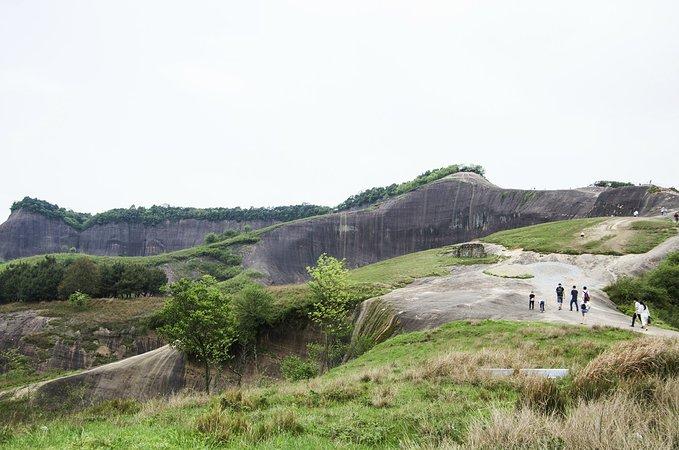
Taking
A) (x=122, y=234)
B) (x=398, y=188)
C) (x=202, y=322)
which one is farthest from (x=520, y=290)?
(x=122, y=234)

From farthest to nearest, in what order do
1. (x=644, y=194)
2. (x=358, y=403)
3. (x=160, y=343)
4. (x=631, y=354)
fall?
(x=644, y=194)
(x=160, y=343)
(x=358, y=403)
(x=631, y=354)

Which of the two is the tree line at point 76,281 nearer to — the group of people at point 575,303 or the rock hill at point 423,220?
the rock hill at point 423,220

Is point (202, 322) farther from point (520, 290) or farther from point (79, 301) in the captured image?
point (79, 301)

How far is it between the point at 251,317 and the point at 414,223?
70388mm

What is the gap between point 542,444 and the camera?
219 inches

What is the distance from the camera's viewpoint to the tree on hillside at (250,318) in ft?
139

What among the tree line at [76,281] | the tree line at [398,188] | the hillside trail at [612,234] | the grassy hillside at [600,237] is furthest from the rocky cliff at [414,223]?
the tree line at [76,281]

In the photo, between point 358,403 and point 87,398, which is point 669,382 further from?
point 87,398

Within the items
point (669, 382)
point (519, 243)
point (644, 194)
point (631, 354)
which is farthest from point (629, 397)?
point (644, 194)

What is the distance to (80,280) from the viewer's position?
2675 inches

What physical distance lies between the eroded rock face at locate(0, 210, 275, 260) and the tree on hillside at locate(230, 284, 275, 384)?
107924 millimetres

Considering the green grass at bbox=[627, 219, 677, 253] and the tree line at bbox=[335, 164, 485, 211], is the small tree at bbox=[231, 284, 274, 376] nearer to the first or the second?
the green grass at bbox=[627, 219, 677, 253]

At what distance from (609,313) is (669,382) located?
2601 centimetres

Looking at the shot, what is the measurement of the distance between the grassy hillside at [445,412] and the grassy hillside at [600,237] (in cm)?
3489
